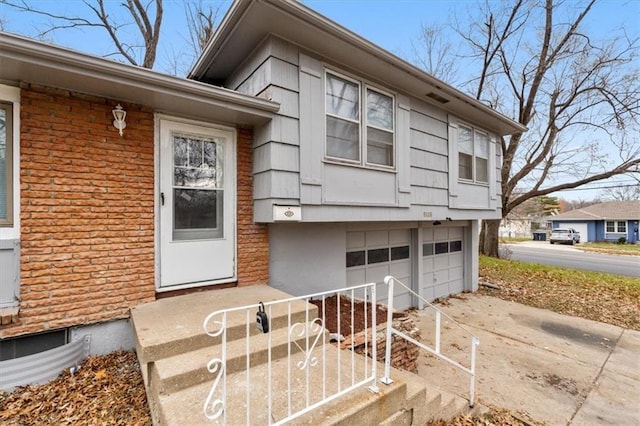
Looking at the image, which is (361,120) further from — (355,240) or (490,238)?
(490,238)

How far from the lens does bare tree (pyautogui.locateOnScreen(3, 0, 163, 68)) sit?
29.5 ft

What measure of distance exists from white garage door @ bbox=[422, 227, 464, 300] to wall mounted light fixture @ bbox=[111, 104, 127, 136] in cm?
663

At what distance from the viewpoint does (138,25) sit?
9781 millimetres

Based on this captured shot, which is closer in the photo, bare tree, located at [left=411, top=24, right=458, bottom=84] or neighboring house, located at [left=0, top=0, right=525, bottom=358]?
neighboring house, located at [left=0, top=0, right=525, bottom=358]

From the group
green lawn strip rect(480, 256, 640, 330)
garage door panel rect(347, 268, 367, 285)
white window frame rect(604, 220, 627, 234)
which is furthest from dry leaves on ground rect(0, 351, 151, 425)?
white window frame rect(604, 220, 627, 234)

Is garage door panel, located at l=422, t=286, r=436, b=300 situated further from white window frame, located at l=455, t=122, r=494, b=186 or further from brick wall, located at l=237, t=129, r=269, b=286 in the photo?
brick wall, located at l=237, t=129, r=269, b=286

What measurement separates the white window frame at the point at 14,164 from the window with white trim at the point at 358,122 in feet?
11.6

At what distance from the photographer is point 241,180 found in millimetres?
4289

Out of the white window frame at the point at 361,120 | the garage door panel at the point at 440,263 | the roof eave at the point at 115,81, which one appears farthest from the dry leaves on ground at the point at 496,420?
the garage door panel at the point at 440,263

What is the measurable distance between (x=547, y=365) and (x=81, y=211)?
6.72 meters

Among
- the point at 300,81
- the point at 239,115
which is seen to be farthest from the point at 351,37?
the point at 239,115

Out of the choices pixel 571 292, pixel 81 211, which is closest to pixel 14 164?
pixel 81 211

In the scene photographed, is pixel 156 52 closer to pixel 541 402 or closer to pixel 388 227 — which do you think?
pixel 388 227

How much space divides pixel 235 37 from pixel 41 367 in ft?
14.6
